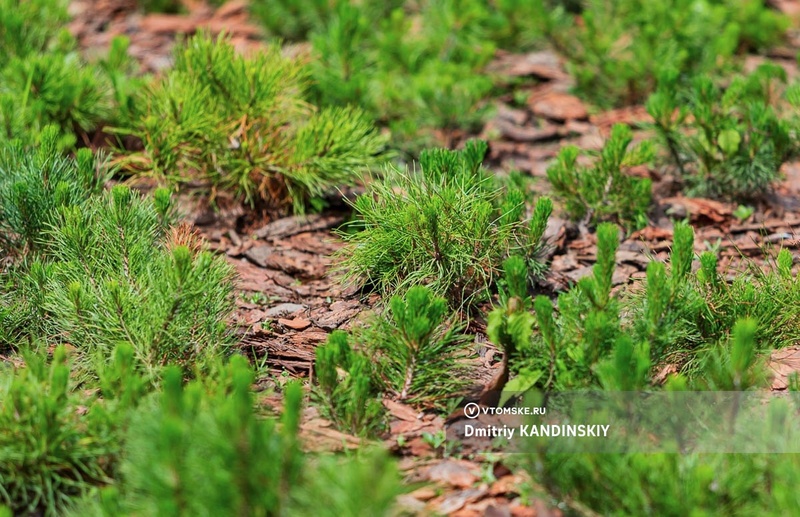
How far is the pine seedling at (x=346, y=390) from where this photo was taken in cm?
254

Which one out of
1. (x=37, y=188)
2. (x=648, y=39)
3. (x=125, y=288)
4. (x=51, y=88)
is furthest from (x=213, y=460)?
(x=648, y=39)

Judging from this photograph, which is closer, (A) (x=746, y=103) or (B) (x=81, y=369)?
(B) (x=81, y=369)

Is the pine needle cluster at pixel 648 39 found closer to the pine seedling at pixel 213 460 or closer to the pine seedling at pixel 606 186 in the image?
the pine seedling at pixel 606 186

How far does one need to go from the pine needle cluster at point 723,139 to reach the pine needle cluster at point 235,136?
129 centimetres

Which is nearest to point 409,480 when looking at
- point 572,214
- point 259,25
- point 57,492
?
point 57,492

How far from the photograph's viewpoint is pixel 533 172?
4.15m

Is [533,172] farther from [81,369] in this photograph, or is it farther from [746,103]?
[81,369]

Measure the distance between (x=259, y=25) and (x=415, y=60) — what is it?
1.21 meters

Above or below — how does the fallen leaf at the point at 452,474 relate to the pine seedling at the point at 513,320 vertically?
below

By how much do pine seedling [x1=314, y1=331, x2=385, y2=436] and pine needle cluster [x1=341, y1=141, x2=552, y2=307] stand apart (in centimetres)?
51

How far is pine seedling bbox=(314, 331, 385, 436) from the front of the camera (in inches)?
99.8

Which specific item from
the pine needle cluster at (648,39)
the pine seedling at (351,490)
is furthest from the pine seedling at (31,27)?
the pine seedling at (351,490)

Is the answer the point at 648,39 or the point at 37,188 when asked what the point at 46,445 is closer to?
the point at 37,188

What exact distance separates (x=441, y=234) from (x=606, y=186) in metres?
0.96
